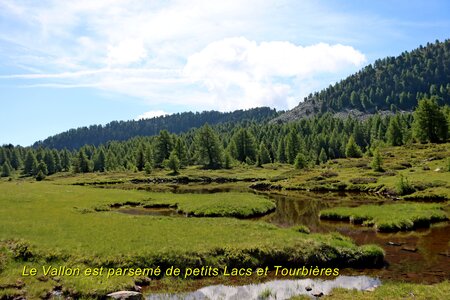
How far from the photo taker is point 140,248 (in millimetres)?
26703

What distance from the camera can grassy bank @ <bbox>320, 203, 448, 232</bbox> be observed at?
3931cm

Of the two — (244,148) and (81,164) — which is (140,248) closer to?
(244,148)

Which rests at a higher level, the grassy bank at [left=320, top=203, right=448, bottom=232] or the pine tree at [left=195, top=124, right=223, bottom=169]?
the pine tree at [left=195, top=124, right=223, bottom=169]

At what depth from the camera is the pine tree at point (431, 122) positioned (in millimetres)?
118312

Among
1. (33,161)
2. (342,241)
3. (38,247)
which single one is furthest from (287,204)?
(33,161)

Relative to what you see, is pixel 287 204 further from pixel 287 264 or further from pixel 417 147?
pixel 417 147

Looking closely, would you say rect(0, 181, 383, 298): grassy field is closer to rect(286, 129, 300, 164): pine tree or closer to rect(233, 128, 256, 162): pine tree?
rect(286, 129, 300, 164): pine tree

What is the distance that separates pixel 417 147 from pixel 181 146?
90.3m

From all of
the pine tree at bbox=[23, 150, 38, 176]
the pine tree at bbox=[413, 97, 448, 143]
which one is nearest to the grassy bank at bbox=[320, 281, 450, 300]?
the pine tree at bbox=[413, 97, 448, 143]

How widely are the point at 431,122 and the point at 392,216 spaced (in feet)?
304

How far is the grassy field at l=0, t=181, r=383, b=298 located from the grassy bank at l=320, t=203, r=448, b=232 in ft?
36.9

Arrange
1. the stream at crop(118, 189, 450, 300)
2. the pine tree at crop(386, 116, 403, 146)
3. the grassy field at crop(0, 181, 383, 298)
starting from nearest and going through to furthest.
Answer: the grassy field at crop(0, 181, 383, 298)
the stream at crop(118, 189, 450, 300)
the pine tree at crop(386, 116, 403, 146)

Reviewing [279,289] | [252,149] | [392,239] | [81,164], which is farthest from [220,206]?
[81,164]

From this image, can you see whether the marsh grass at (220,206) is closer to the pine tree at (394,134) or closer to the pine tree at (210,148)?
the pine tree at (210,148)
